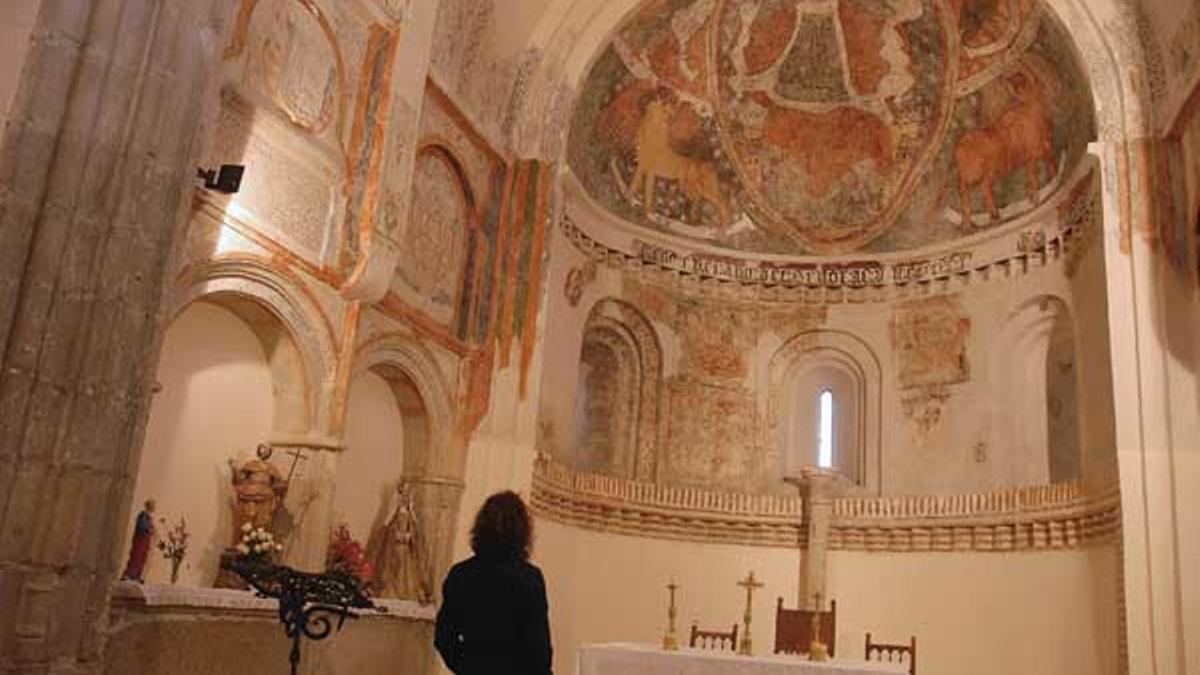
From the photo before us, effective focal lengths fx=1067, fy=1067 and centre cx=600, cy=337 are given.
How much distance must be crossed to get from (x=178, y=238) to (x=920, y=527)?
1177 cm

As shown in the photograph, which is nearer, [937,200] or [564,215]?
[564,215]

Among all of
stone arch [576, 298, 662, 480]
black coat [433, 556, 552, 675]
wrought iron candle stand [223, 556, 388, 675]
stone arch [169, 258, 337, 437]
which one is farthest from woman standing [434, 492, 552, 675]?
stone arch [576, 298, 662, 480]

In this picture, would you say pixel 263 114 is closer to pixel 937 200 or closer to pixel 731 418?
pixel 731 418

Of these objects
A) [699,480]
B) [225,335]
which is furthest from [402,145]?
[699,480]

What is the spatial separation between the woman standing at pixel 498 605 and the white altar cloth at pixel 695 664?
17.0 ft

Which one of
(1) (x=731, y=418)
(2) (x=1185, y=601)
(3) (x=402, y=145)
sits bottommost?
(2) (x=1185, y=601)

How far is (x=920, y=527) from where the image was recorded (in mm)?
15242

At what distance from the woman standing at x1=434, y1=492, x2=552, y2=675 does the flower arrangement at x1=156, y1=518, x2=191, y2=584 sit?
19.0ft

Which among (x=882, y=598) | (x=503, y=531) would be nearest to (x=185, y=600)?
(x=503, y=531)

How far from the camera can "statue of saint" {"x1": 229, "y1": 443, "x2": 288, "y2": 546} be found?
9.64 m

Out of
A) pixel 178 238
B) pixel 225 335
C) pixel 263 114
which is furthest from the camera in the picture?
pixel 225 335

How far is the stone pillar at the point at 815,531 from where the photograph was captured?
15492mm

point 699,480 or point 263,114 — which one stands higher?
point 263,114

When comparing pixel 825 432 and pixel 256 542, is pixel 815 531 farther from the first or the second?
pixel 256 542
